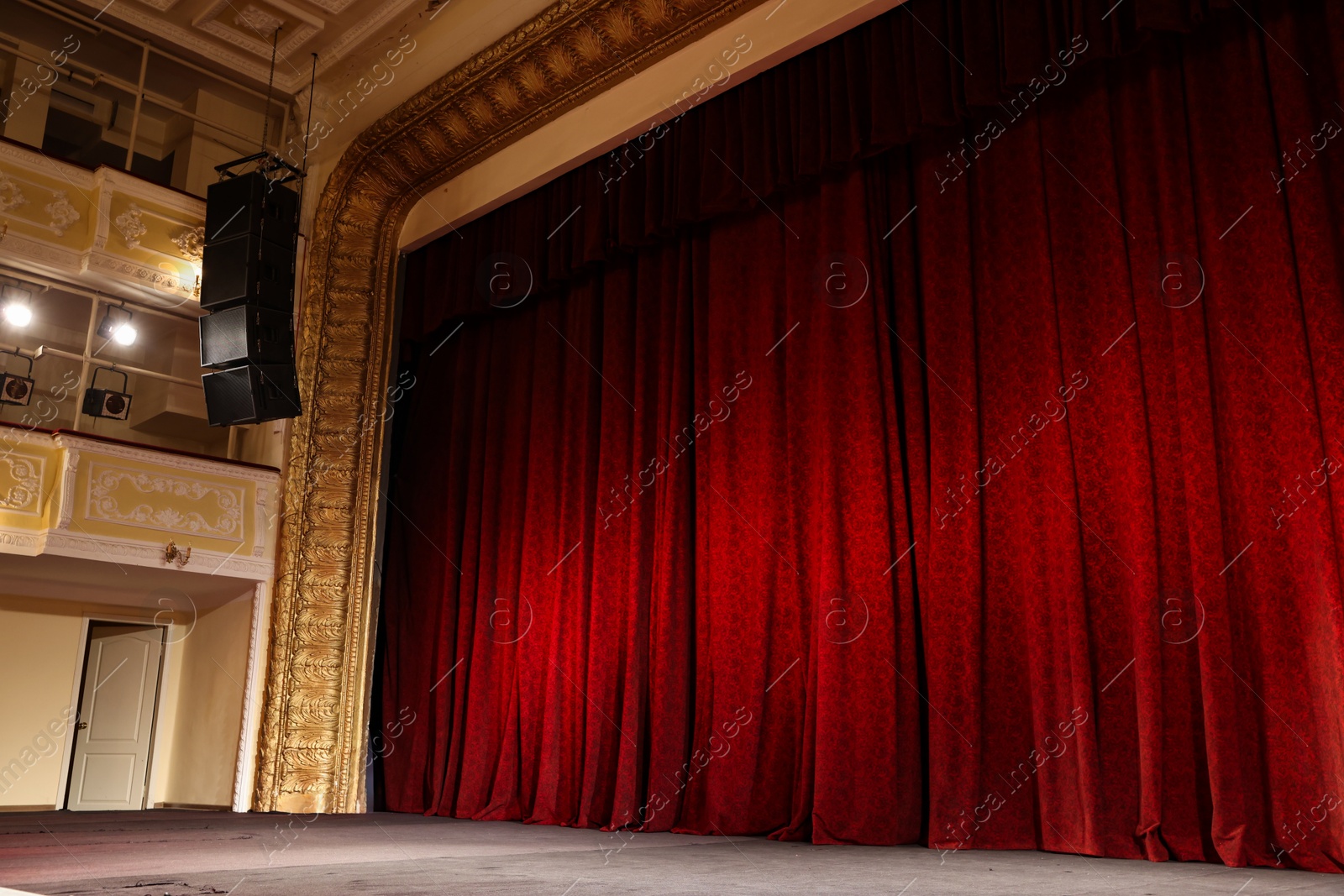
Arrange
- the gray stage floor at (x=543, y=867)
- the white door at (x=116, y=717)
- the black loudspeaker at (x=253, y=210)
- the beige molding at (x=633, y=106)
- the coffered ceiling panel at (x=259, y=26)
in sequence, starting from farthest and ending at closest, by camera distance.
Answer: the white door at (x=116, y=717) → the coffered ceiling panel at (x=259, y=26) → the black loudspeaker at (x=253, y=210) → the beige molding at (x=633, y=106) → the gray stage floor at (x=543, y=867)

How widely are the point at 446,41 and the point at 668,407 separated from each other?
9.56 ft

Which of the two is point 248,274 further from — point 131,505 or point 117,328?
point 117,328

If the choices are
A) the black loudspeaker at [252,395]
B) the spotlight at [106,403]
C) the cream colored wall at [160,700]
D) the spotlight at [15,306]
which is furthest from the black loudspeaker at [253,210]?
the cream colored wall at [160,700]

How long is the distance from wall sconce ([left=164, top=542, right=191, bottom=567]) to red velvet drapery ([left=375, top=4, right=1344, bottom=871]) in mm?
1985

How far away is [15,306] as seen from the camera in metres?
7.36

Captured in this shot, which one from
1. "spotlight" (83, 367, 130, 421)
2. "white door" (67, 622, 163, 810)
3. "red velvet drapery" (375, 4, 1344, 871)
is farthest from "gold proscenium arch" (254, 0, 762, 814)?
"white door" (67, 622, 163, 810)

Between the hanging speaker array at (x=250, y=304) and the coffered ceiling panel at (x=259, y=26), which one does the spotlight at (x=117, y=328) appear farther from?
the coffered ceiling panel at (x=259, y=26)

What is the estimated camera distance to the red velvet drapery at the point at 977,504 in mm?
3668

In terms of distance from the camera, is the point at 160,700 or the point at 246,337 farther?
the point at 160,700

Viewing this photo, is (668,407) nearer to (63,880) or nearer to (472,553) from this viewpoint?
(472,553)

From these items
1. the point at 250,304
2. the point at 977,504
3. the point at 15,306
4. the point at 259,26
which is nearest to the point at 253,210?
the point at 250,304

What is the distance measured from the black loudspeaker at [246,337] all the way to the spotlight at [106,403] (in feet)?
5.22

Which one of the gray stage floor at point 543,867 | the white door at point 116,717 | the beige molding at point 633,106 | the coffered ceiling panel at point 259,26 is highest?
the coffered ceiling panel at point 259,26

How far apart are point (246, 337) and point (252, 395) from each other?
33cm
